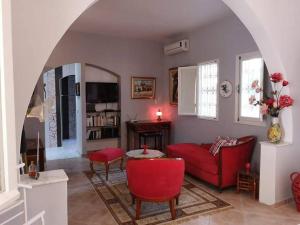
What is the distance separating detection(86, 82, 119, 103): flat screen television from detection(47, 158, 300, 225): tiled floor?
8.96 feet

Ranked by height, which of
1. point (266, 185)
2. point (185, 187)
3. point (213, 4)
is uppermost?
point (213, 4)

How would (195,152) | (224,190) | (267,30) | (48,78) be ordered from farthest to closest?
(48,78), (195,152), (224,190), (267,30)

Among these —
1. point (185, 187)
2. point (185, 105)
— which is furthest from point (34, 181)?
point (185, 105)

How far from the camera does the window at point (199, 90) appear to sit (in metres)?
5.09

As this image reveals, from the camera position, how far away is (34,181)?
2.01 m

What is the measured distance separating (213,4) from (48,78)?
5.62 meters

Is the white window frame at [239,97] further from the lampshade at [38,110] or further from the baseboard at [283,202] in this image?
the lampshade at [38,110]

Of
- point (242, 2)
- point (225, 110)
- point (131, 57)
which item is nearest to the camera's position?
point (242, 2)

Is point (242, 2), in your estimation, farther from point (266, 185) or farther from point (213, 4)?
point (266, 185)

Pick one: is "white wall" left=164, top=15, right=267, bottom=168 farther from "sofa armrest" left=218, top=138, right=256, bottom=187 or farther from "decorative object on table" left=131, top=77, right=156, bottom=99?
"decorative object on table" left=131, top=77, right=156, bottom=99

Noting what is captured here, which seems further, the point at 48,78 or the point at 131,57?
the point at 48,78

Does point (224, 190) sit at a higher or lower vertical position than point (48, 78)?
lower

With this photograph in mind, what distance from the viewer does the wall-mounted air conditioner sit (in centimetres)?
569

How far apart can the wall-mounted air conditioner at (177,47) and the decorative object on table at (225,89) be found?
145cm
